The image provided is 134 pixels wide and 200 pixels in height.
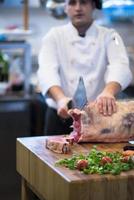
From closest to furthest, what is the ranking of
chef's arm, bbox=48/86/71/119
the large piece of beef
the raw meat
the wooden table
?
1. the wooden table
2. the raw meat
3. the large piece of beef
4. chef's arm, bbox=48/86/71/119

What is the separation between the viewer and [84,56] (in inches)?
86.8

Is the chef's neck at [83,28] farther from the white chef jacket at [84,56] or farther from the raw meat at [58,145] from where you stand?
the raw meat at [58,145]

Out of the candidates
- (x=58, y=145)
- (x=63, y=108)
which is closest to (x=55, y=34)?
(x=63, y=108)

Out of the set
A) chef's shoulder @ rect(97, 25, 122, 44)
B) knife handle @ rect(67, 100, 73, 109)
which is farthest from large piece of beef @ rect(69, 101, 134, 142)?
chef's shoulder @ rect(97, 25, 122, 44)

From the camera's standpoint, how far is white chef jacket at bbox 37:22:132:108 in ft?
7.11

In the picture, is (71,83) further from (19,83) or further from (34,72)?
(34,72)

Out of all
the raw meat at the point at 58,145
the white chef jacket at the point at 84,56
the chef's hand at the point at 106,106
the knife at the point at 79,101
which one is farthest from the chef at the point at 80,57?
the raw meat at the point at 58,145

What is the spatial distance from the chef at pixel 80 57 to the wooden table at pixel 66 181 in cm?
52

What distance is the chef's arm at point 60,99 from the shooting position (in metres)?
1.81

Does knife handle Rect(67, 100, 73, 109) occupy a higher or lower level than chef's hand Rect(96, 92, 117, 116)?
lower

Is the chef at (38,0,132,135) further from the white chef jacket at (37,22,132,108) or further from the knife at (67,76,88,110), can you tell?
the knife at (67,76,88,110)

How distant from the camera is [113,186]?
136 centimetres

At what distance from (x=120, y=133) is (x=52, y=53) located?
1.88ft

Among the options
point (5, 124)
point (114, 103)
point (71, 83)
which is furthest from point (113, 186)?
point (5, 124)
